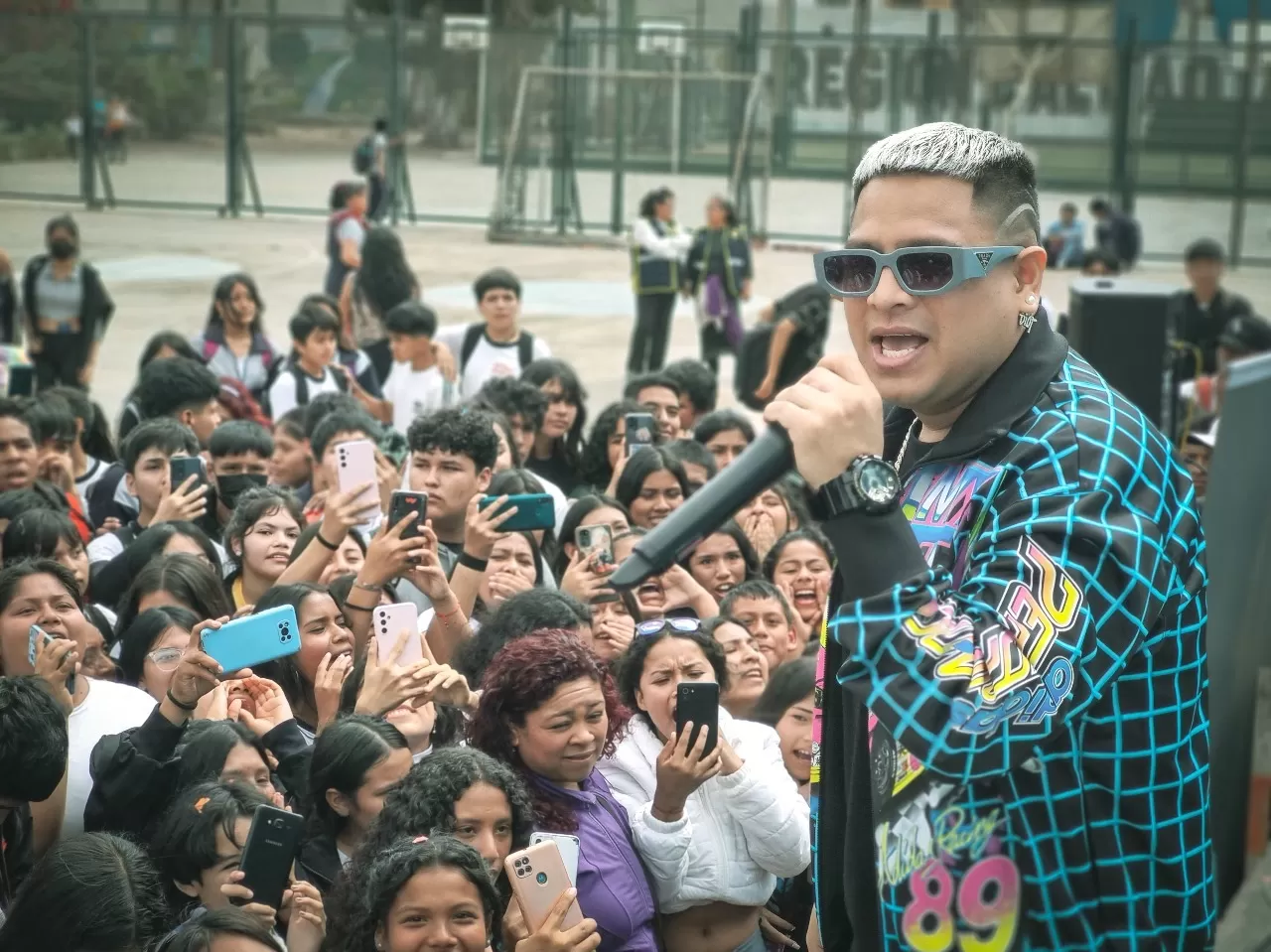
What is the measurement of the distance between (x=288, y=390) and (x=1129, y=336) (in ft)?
15.1

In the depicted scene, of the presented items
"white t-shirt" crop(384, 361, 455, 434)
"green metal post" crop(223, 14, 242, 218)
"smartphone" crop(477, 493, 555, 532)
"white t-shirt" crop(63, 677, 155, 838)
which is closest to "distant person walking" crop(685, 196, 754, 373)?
"white t-shirt" crop(384, 361, 455, 434)

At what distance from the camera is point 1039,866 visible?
6.81 feet

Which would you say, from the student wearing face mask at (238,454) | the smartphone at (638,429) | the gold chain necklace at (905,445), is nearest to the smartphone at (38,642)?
the student wearing face mask at (238,454)

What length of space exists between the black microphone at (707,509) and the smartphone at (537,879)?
160cm

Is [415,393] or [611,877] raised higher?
[415,393]

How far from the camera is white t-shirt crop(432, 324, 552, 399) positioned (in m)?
9.80

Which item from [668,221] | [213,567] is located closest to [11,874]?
[213,567]

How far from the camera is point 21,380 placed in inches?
345

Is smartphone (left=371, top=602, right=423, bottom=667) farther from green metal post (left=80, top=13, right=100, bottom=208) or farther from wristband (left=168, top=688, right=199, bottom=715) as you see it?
green metal post (left=80, top=13, right=100, bottom=208)

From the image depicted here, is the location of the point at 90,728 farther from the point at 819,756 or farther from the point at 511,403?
the point at 511,403

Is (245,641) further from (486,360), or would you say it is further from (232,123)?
(232,123)

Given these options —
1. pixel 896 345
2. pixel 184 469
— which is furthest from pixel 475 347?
pixel 896 345

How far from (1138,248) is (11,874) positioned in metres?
22.1

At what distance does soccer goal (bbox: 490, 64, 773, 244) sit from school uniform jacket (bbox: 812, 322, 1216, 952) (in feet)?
74.9
